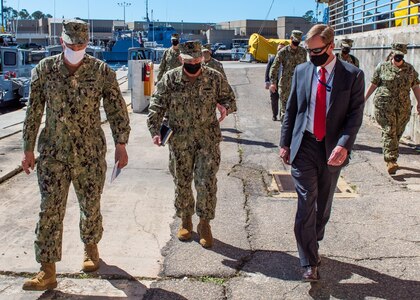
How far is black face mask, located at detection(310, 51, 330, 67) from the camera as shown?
13.4 ft

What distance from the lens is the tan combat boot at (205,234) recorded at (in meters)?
4.95

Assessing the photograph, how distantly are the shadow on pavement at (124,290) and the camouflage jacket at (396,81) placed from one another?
4.72 m

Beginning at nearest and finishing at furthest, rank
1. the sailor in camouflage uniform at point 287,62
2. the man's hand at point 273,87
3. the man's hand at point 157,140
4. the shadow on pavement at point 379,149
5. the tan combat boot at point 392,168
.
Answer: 1. the man's hand at point 157,140
2. the tan combat boot at point 392,168
3. the shadow on pavement at point 379,149
4. the sailor in camouflage uniform at point 287,62
5. the man's hand at point 273,87

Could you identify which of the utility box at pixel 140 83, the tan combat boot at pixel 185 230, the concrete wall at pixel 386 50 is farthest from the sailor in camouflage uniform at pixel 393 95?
Result: the utility box at pixel 140 83

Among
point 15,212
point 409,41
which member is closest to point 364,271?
point 15,212

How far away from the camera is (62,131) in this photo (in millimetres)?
4078

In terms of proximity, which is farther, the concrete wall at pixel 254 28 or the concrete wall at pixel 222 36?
the concrete wall at pixel 254 28

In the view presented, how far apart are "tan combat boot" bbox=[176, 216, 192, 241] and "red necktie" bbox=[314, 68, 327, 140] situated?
1642 mm

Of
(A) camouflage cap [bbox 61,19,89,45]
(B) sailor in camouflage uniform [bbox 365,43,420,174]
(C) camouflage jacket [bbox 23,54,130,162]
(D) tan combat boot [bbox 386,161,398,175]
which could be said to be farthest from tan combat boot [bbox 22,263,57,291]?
(D) tan combat boot [bbox 386,161,398,175]

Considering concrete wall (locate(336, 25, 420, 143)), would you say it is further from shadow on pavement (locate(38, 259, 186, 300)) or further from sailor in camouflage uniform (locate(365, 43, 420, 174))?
shadow on pavement (locate(38, 259, 186, 300))

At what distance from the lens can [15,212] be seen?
5.84m

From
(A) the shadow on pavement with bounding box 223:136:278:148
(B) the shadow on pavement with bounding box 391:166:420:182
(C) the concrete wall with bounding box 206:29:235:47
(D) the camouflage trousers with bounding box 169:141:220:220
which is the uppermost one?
(C) the concrete wall with bounding box 206:29:235:47

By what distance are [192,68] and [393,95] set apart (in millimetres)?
3744

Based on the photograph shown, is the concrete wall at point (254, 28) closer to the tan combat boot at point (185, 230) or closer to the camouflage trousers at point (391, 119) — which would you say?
the camouflage trousers at point (391, 119)
